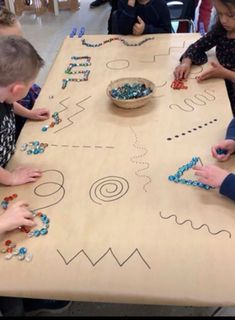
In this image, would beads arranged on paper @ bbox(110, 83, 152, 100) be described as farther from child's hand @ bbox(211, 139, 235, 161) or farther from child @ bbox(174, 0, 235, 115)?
child's hand @ bbox(211, 139, 235, 161)

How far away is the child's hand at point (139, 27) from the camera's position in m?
1.62

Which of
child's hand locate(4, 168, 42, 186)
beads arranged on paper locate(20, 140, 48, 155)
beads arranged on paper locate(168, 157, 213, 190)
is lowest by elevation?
beads arranged on paper locate(20, 140, 48, 155)

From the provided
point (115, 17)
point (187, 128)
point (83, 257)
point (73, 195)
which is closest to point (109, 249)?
point (83, 257)

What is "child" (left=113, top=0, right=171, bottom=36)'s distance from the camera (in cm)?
167

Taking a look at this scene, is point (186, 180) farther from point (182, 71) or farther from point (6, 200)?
point (182, 71)

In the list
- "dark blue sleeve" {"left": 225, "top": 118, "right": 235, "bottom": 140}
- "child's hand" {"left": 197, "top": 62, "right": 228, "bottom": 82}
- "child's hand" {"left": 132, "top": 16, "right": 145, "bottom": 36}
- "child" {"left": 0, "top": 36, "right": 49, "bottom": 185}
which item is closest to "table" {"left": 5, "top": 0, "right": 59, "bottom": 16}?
"child's hand" {"left": 132, "top": 16, "right": 145, "bottom": 36}

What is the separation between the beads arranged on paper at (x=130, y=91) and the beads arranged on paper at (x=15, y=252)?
592 millimetres

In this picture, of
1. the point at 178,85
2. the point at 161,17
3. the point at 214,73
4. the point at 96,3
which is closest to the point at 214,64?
the point at 214,73

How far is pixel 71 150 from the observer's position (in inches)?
39.1

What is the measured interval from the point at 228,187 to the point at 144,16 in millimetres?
1219

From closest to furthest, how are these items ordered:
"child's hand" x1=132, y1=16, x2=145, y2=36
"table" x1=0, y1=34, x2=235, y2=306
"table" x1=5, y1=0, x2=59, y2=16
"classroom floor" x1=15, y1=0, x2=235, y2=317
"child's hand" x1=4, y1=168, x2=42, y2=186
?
1. "table" x1=0, y1=34, x2=235, y2=306
2. "child's hand" x1=4, y1=168, x2=42, y2=186
3. "child's hand" x1=132, y1=16, x2=145, y2=36
4. "classroom floor" x1=15, y1=0, x2=235, y2=317
5. "table" x1=5, y1=0, x2=59, y2=16

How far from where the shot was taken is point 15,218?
76 cm

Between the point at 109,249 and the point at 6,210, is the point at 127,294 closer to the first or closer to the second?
the point at 109,249

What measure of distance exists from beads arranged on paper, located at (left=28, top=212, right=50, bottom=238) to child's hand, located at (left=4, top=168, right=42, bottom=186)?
0.40 ft
